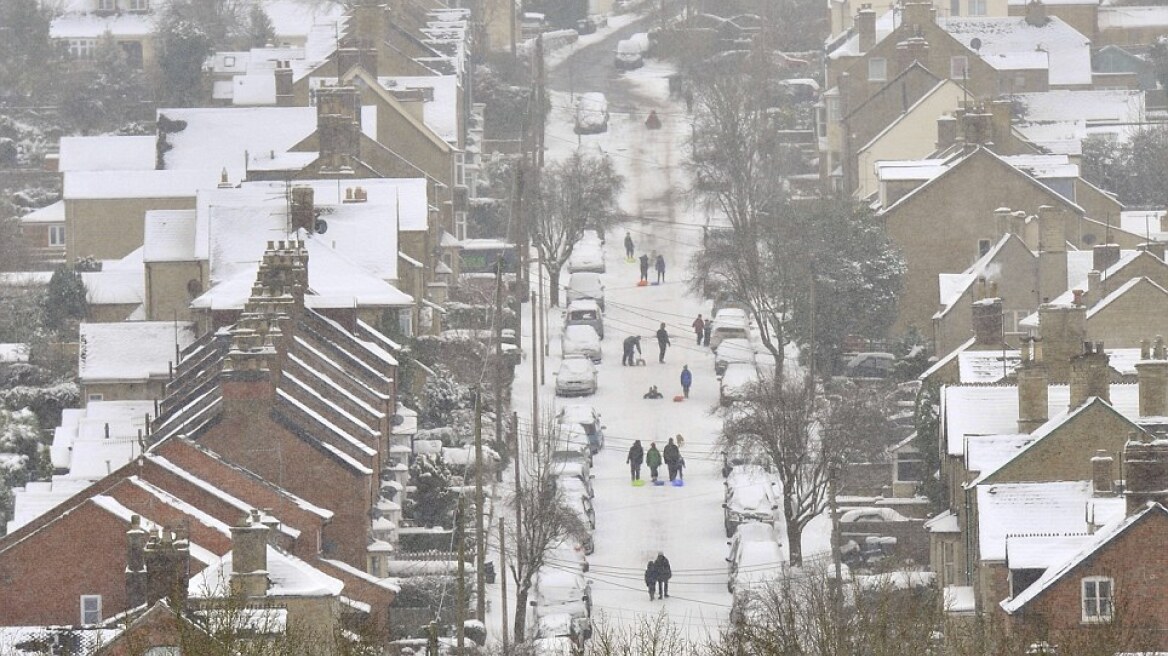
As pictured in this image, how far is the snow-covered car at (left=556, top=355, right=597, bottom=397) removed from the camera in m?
94.2

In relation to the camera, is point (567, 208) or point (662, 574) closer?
point (662, 574)

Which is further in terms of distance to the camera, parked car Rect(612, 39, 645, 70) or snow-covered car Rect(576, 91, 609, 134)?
parked car Rect(612, 39, 645, 70)

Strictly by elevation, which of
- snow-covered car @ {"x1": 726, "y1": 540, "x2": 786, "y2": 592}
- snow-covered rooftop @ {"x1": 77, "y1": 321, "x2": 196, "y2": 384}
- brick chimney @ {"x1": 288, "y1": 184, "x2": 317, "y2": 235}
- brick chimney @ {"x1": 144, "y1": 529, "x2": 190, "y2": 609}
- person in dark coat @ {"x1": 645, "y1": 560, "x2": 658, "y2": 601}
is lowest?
person in dark coat @ {"x1": 645, "y1": 560, "x2": 658, "y2": 601}

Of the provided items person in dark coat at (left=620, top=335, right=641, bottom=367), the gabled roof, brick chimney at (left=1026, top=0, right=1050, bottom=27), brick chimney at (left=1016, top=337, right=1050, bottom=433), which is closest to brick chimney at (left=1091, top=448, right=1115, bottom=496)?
the gabled roof

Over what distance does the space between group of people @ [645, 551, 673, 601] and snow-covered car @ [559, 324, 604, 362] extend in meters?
23.9

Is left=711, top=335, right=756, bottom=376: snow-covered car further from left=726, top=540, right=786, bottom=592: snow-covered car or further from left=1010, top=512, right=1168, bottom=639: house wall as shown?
left=1010, top=512, right=1168, bottom=639: house wall

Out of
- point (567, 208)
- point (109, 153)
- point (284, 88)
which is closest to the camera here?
point (567, 208)

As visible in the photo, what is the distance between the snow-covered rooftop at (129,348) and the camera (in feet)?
288

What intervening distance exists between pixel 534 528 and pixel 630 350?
25358 mm

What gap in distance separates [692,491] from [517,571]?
11713 millimetres

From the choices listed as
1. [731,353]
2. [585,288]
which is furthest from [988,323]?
[585,288]

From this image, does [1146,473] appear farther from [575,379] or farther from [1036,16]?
[1036,16]

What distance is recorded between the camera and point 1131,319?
80.6 m

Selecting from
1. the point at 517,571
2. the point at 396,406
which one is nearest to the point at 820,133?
the point at 396,406
